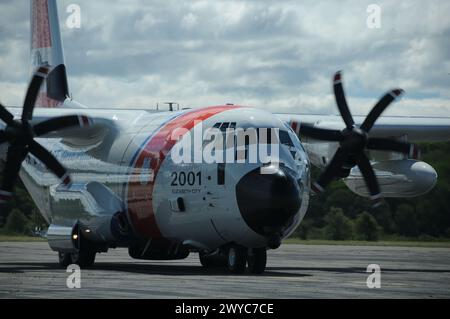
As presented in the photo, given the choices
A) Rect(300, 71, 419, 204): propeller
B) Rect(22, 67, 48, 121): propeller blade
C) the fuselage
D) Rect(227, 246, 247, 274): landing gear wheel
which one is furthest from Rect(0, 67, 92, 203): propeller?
Rect(300, 71, 419, 204): propeller

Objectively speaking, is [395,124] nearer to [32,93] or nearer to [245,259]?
[245,259]

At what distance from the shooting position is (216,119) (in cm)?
2591

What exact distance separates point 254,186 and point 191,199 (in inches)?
95.2

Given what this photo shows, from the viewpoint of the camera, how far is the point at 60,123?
26.9m

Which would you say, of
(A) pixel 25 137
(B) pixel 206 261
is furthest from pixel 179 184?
(A) pixel 25 137

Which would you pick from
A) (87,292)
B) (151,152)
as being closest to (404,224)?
(151,152)

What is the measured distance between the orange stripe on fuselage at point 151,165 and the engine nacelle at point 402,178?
6701 millimetres

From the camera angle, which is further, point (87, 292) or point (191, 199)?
point (191, 199)

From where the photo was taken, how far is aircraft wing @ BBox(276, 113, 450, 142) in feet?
106

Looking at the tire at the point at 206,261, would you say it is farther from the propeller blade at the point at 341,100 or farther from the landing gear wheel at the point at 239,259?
the propeller blade at the point at 341,100

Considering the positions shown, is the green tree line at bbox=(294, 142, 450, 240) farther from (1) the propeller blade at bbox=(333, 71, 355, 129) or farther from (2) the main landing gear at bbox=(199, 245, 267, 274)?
(2) the main landing gear at bbox=(199, 245, 267, 274)

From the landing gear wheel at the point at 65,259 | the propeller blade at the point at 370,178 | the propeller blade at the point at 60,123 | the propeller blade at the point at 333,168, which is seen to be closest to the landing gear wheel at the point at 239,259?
the propeller blade at the point at 333,168

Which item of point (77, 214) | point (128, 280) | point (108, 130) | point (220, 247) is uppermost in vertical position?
point (108, 130)
